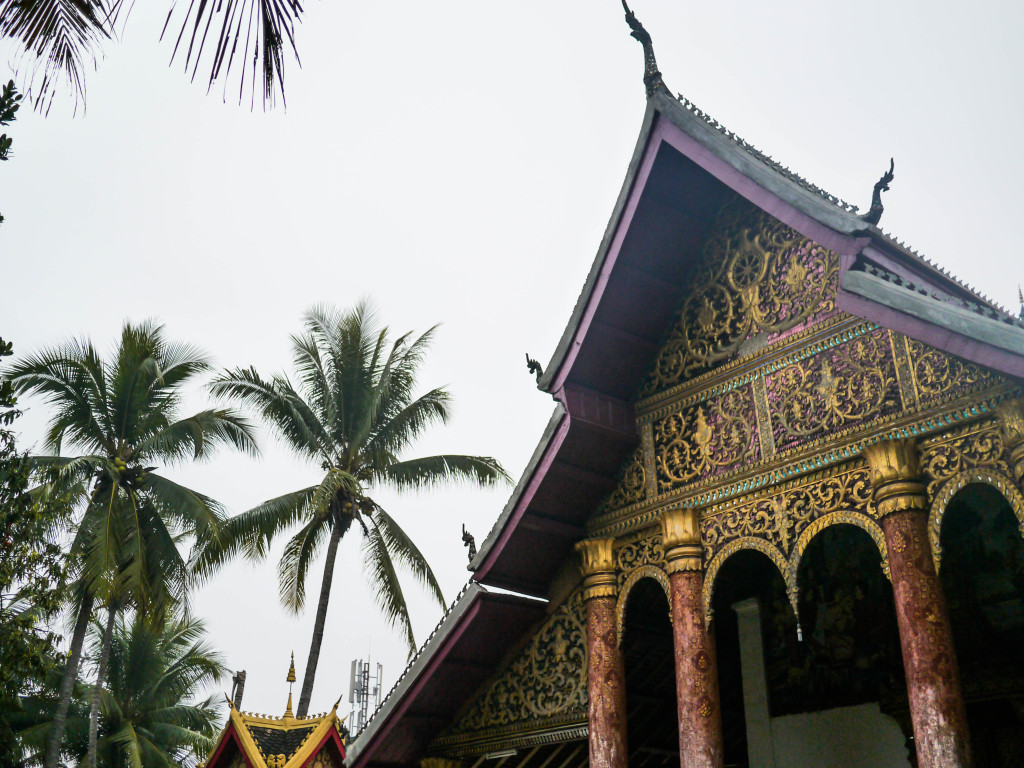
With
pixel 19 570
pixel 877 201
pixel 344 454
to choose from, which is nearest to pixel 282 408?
pixel 344 454

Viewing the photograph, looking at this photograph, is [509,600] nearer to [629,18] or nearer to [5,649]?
[5,649]

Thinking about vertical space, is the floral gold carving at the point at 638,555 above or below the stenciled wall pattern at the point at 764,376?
below

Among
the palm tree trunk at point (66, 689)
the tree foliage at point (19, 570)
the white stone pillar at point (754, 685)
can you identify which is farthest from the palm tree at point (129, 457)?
the white stone pillar at point (754, 685)

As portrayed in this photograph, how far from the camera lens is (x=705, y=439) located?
8305 millimetres

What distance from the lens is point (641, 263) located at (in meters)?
8.91

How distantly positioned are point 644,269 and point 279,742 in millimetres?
9736

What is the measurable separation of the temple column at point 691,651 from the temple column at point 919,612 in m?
1.51

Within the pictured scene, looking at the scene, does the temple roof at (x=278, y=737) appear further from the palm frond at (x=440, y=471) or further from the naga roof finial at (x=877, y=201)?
the naga roof finial at (x=877, y=201)

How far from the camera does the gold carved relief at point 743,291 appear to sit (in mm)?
8039

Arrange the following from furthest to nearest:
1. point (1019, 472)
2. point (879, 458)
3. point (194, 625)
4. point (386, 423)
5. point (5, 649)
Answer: point (194, 625)
point (386, 423)
point (5, 649)
point (879, 458)
point (1019, 472)

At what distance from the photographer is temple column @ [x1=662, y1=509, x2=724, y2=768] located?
24.3 feet

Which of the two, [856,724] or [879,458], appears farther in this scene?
[856,724]

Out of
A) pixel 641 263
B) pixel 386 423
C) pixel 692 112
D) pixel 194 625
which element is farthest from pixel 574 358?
pixel 194 625

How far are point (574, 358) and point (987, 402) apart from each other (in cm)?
344
